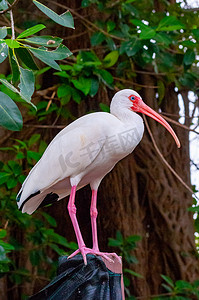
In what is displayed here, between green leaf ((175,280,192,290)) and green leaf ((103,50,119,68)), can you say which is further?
green leaf ((175,280,192,290))

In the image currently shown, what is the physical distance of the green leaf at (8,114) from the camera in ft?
4.62

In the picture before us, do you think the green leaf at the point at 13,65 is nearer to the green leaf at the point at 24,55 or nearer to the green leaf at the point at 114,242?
the green leaf at the point at 24,55

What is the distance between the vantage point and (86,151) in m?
1.92

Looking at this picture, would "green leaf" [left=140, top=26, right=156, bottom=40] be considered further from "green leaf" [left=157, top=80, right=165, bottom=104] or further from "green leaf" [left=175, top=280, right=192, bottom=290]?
"green leaf" [left=175, top=280, right=192, bottom=290]

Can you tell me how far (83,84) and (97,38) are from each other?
440mm

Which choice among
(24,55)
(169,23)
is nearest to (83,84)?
(169,23)

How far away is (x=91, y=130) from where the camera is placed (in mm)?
1930

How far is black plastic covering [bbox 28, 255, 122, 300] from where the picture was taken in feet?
5.32

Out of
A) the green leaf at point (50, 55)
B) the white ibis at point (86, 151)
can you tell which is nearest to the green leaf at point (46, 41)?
the green leaf at point (50, 55)

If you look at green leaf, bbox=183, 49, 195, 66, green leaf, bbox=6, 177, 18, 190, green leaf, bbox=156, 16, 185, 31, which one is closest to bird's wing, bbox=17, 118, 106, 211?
green leaf, bbox=6, 177, 18, 190

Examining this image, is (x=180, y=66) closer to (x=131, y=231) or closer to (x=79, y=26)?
(x=79, y=26)

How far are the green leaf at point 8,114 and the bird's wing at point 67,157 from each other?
0.51 metres

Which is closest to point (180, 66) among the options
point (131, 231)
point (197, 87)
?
point (197, 87)

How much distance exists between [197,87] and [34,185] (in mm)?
2035
